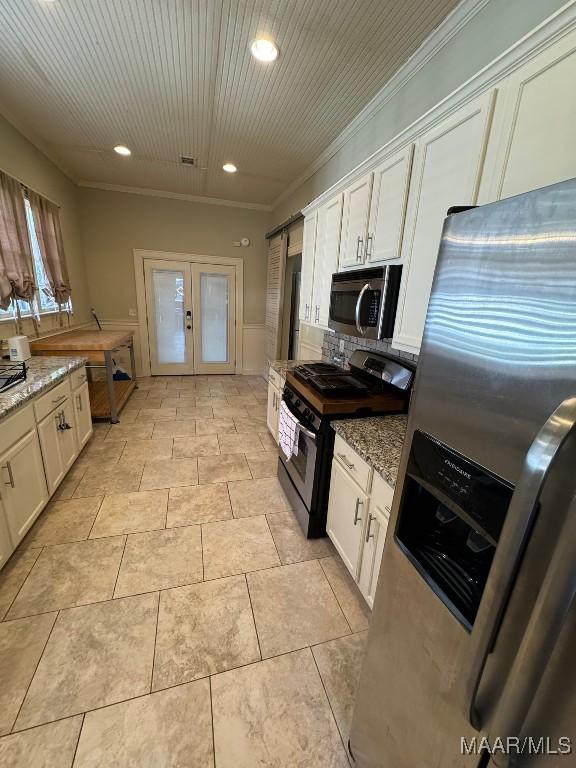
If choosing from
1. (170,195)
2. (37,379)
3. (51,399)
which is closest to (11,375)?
(37,379)

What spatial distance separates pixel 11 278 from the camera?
9.36 ft

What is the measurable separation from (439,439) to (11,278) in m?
3.69

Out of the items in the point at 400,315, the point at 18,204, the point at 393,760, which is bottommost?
the point at 393,760

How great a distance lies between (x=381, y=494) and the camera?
1.38m

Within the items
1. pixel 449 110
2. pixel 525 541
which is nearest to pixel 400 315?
pixel 449 110

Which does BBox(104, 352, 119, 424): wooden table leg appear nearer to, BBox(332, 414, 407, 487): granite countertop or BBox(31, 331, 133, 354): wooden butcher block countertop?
BBox(31, 331, 133, 354): wooden butcher block countertop

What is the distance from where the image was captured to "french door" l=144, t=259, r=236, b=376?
548cm

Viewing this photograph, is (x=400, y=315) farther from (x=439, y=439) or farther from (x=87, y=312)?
(x=87, y=312)

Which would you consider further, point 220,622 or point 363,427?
point 363,427

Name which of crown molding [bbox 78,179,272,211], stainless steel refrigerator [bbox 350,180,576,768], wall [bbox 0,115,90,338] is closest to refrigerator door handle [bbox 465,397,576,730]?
stainless steel refrigerator [bbox 350,180,576,768]

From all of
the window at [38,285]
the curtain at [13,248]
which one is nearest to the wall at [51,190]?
the window at [38,285]

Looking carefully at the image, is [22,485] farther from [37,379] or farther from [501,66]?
[501,66]

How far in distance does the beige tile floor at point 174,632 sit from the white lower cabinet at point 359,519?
237 millimetres

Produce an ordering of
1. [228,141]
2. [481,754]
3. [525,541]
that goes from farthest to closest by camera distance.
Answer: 1. [228,141]
2. [481,754]
3. [525,541]
